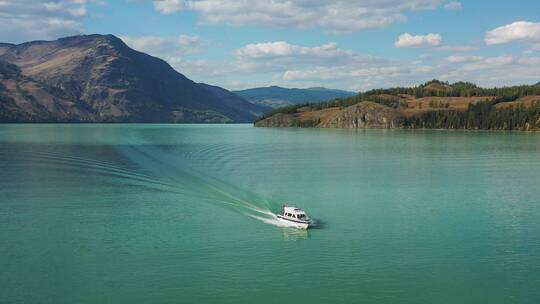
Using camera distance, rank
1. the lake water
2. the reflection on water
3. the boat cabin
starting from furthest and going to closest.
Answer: the boat cabin, the reflection on water, the lake water

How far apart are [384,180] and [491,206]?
78.7 ft

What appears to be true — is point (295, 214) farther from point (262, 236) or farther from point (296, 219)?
point (262, 236)

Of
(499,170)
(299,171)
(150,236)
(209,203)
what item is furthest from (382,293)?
(499,170)

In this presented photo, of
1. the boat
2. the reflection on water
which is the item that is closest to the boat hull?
the boat

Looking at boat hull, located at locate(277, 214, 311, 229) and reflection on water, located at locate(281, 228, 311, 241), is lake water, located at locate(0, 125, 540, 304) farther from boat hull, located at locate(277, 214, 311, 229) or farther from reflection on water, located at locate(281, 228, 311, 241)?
boat hull, located at locate(277, 214, 311, 229)

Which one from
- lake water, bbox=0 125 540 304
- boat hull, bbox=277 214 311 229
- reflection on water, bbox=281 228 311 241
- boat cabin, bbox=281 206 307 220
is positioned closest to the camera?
lake water, bbox=0 125 540 304

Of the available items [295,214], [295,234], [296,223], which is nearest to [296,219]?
[296,223]

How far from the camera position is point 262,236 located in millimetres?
53031

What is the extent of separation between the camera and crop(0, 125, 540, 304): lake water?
3872 cm

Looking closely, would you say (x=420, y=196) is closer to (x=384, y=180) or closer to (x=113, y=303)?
(x=384, y=180)

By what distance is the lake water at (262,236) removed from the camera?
3872cm

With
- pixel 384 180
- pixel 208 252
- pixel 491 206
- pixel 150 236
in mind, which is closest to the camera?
pixel 208 252

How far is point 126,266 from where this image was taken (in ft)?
142

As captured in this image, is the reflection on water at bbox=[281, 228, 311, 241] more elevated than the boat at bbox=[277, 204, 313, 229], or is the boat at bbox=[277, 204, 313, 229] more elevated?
the boat at bbox=[277, 204, 313, 229]
